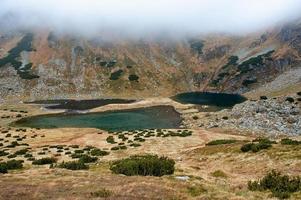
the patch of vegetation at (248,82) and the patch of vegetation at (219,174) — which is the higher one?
the patch of vegetation at (248,82)

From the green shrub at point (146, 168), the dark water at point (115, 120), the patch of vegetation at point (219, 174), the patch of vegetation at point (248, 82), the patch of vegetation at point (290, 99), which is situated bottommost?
the dark water at point (115, 120)

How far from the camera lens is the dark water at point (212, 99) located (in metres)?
151

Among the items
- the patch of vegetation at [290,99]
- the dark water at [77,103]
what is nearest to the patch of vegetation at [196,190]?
the patch of vegetation at [290,99]

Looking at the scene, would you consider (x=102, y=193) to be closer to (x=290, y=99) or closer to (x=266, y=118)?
(x=266, y=118)

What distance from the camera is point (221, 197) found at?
2228 cm

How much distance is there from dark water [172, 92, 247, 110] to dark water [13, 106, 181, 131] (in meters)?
19.7

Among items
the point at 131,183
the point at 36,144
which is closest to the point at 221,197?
the point at 131,183

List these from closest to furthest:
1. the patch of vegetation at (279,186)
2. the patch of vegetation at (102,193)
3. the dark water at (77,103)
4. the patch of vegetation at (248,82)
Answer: the patch of vegetation at (102,193) < the patch of vegetation at (279,186) < the dark water at (77,103) < the patch of vegetation at (248,82)

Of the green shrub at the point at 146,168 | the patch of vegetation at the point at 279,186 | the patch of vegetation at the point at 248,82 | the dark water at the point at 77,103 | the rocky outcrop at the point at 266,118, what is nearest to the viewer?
the patch of vegetation at the point at 279,186

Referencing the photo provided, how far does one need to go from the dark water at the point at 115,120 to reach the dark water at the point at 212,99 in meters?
19.7

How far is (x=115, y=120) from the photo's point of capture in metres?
120

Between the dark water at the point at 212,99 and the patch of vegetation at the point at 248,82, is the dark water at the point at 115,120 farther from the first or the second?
the patch of vegetation at the point at 248,82

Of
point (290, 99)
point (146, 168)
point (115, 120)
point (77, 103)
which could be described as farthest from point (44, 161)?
point (77, 103)

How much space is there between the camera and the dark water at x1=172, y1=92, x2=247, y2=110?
497 feet
